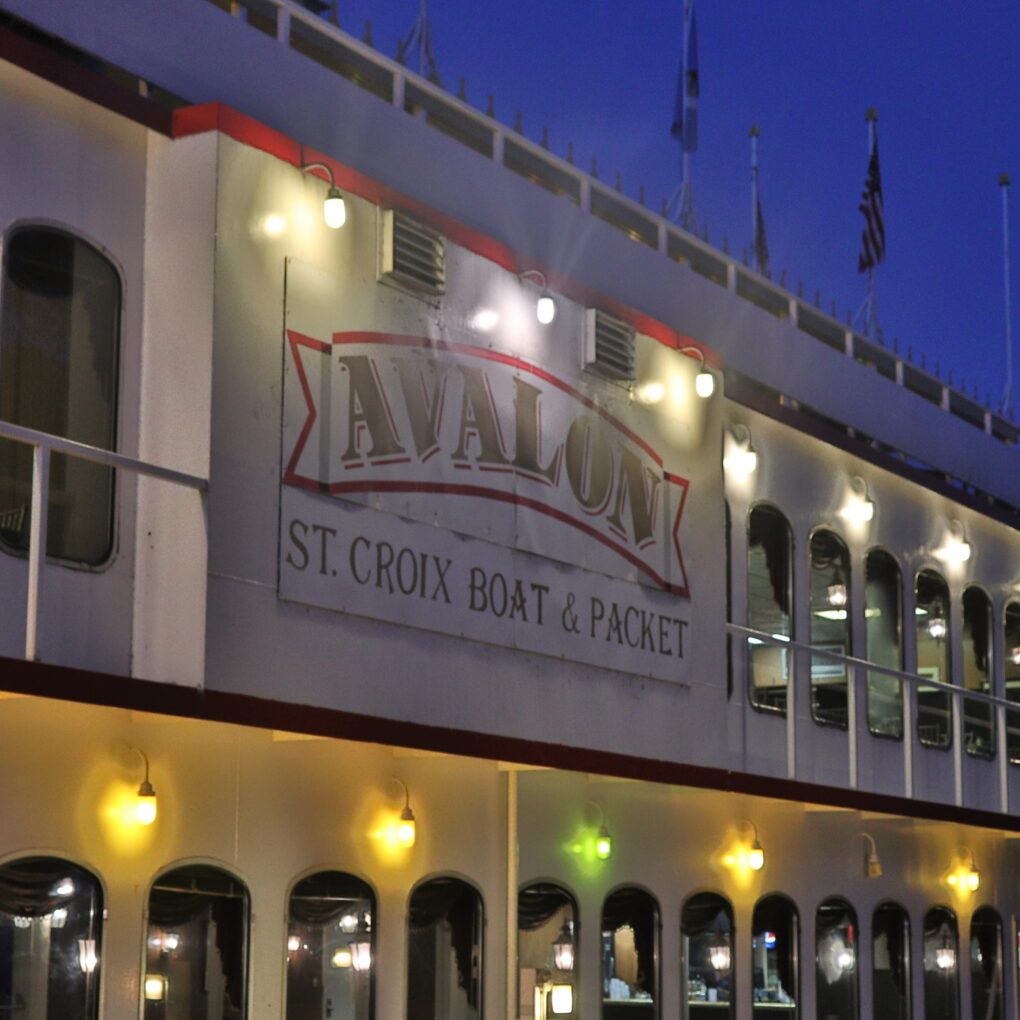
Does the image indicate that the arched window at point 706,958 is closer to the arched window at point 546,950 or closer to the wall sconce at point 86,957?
the arched window at point 546,950

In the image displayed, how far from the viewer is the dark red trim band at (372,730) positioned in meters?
7.78

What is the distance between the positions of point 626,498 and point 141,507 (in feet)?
11.3

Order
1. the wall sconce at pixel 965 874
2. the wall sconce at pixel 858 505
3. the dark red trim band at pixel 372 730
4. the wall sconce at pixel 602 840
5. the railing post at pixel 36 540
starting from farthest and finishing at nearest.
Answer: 1. the wall sconce at pixel 965 874
2. the wall sconce at pixel 858 505
3. the wall sconce at pixel 602 840
4. the railing post at pixel 36 540
5. the dark red trim band at pixel 372 730

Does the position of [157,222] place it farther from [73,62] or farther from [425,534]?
[425,534]

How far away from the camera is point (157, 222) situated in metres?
9.20

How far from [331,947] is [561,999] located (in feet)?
7.06

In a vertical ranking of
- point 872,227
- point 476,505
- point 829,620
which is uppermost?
point 872,227

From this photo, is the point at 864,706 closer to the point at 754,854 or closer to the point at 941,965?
the point at 754,854

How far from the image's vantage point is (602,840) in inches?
473

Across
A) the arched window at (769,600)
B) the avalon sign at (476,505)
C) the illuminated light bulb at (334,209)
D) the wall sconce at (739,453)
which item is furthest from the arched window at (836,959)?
the illuminated light bulb at (334,209)

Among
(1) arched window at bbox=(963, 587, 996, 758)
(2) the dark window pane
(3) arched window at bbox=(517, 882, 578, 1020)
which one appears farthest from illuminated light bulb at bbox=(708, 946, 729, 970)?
(1) arched window at bbox=(963, 587, 996, 758)

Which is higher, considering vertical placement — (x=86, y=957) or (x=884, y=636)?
(x=884, y=636)

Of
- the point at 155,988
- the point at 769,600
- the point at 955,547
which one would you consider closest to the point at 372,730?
the point at 155,988

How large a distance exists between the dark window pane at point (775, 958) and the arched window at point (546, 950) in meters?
2.24
